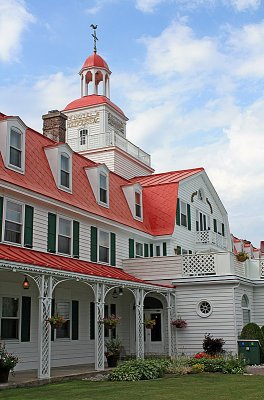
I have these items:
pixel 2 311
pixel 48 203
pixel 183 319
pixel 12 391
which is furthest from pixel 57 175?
pixel 12 391

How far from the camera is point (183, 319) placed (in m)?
23.5

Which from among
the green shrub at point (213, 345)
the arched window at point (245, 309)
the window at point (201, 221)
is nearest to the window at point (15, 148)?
the green shrub at point (213, 345)

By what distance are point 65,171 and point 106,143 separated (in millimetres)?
10840

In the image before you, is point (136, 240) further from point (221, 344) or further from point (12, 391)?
point (12, 391)

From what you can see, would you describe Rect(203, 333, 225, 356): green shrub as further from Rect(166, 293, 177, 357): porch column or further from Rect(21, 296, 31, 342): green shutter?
Rect(21, 296, 31, 342): green shutter

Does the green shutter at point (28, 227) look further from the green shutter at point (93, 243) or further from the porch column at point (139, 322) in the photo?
the porch column at point (139, 322)

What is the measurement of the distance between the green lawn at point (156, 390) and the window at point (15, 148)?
7.75 m

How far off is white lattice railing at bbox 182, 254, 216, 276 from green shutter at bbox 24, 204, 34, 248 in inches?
311

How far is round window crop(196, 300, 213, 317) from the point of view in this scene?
23062 millimetres

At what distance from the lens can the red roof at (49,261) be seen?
15.5 m

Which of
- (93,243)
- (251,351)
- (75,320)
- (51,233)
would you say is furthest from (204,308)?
(51,233)

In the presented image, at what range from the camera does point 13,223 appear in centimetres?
1833

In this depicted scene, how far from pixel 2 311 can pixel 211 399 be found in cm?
857

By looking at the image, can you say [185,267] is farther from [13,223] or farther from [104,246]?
[13,223]
